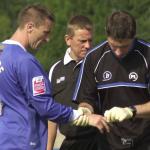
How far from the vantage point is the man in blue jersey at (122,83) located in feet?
18.8

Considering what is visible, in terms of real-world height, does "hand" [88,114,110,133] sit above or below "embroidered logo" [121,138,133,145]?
above

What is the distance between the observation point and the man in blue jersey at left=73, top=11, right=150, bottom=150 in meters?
5.74

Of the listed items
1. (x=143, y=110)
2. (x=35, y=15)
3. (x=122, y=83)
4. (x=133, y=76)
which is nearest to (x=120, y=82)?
(x=122, y=83)

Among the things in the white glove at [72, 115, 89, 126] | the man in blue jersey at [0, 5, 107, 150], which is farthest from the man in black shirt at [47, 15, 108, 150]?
the man in blue jersey at [0, 5, 107, 150]

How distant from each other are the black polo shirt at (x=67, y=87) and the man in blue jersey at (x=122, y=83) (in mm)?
500

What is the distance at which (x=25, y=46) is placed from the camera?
5.34m

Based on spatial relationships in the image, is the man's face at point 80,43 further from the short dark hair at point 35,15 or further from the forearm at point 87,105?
the short dark hair at point 35,15

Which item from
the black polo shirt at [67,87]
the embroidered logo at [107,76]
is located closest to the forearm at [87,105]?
the embroidered logo at [107,76]

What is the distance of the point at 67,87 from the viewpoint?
650 cm

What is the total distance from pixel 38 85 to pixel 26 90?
0.10 meters

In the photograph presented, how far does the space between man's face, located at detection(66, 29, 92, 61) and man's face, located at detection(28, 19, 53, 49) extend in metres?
1.17

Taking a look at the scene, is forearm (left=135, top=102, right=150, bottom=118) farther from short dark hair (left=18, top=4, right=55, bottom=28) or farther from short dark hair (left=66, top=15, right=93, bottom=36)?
short dark hair (left=66, top=15, right=93, bottom=36)

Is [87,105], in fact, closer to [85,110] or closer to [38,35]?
[85,110]

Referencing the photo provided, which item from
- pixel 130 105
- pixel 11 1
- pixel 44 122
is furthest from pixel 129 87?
pixel 11 1
